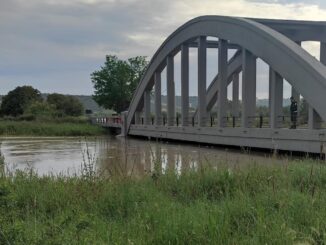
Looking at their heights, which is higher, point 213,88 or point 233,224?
point 213,88

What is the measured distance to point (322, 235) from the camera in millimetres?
3488

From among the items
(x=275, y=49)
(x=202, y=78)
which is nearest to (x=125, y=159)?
(x=275, y=49)

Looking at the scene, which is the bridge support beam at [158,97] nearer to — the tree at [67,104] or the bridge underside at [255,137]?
the bridge underside at [255,137]

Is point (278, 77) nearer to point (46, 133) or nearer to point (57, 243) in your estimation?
point (57, 243)

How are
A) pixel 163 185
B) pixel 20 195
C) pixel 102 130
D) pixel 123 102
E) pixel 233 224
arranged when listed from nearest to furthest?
1. pixel 233 224
2. pixel 20 195
3. pixel 163 185
4. pixel 102 130
5. pixel 123 102

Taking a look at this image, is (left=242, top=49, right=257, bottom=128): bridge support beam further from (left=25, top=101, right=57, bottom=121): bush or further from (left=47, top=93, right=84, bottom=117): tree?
(left=47, top=93, right=84, bottom=117): tree

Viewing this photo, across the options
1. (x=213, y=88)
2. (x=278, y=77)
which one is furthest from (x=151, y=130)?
(x=278, y=77)

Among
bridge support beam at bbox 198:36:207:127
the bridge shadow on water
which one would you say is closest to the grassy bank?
the bridge shadow on water

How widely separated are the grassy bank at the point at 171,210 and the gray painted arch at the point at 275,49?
1307 centimetres

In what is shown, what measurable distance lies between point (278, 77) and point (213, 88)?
19089mm

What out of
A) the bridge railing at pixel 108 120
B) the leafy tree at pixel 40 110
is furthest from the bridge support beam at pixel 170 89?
the leafy tree at pixel 40 110

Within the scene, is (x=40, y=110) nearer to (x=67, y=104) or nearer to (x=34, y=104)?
(x=34, y=104)

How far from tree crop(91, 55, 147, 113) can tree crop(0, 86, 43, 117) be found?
78.6ft

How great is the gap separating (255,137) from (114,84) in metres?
44.5
